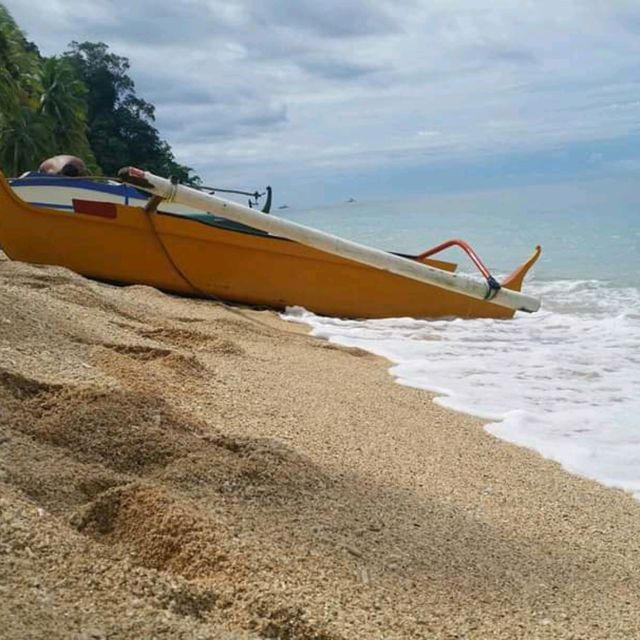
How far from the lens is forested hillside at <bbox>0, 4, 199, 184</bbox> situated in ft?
98.7

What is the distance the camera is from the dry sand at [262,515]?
1.81m

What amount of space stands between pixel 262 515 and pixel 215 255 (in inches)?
234

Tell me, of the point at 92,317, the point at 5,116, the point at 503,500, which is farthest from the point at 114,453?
the point at 5,116

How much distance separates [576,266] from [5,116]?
2256cm

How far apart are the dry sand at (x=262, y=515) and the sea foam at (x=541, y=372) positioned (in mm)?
438

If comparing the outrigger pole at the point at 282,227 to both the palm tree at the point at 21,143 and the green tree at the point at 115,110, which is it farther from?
the green tree at the point at 115,110

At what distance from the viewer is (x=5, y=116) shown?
2930 centimetres

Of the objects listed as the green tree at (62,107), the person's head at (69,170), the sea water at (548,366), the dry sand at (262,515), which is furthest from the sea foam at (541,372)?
the green tree at (62,107)

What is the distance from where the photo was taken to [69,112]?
35.0 meters

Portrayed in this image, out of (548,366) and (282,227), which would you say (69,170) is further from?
(548,366)

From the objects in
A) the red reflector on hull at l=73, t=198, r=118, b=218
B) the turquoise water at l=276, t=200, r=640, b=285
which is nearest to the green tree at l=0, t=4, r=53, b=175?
the turquoise water at l=276, t=200, r=640, b=285

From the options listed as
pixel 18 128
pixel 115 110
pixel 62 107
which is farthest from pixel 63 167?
pixel 115 110

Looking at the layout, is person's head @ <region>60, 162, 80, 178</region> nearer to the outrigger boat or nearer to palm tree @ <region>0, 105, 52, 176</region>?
the outrigger boat

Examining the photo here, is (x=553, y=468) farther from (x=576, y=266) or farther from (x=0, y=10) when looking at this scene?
(x=0, y=10)
